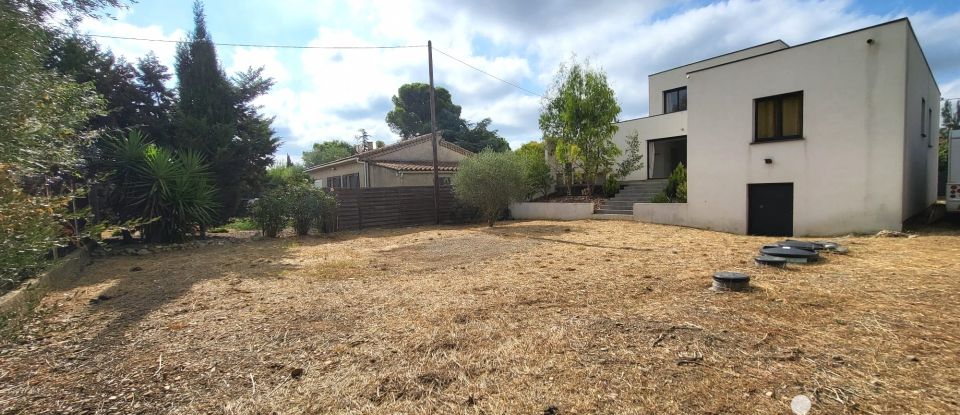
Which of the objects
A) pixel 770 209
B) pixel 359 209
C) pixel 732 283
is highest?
pixel 359 209

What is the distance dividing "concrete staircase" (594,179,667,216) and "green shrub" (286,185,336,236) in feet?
30.9

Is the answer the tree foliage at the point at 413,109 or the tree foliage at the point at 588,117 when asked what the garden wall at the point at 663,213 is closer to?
the tree foliage at the point at 588,117

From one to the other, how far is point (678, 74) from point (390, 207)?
46.5 ft

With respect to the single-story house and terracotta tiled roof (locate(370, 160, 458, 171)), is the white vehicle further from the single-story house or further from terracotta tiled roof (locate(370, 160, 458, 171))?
terracotta tiled roof (locate(370, 160, 458, 171))

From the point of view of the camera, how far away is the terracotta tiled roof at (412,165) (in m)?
18.5

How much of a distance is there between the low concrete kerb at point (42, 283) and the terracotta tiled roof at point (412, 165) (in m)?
11.3

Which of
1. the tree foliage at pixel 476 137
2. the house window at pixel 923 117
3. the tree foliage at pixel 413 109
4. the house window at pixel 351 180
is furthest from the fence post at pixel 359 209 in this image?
the tree foliage at pixel 413 109

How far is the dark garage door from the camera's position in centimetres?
998

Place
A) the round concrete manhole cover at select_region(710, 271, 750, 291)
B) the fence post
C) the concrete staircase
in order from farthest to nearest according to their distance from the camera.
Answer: the concrete staircase → the fence post → the round concrete manhole cover at select_region(710, 271, 750, 291)

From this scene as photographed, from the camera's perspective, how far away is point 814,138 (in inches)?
372

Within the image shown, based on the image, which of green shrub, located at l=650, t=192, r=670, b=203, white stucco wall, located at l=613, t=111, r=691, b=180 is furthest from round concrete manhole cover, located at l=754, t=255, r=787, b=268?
white stucco wall, located at l=613, t=111, r=691, b=180

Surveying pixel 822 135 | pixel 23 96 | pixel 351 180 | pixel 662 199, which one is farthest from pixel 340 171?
pixel 822 135

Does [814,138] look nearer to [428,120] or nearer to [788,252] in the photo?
[788,252]

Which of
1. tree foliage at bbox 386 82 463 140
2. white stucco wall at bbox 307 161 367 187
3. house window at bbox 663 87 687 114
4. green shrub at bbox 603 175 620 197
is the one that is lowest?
green shrub at bbox 603 175 620 197
